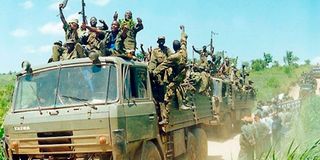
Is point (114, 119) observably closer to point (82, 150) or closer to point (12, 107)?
point (82, 150)

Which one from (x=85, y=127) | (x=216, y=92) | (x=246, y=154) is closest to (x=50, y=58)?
(x=85, y=127)

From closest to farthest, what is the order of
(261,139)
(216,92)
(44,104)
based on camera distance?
(44,104) < (261,139) < (216,92)

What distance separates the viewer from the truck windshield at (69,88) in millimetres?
7051

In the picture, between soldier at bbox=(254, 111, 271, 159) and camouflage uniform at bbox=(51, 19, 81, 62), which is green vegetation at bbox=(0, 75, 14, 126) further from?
soldier at bbox=(254, 111, 271, 159)

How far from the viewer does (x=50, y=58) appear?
852 cm

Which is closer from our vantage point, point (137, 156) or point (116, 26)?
point (137, 156)

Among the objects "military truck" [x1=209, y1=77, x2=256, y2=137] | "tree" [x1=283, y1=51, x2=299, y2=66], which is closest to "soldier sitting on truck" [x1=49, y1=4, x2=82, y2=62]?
"military truck" [x1=209, y1=77, x2=256, y2=137]

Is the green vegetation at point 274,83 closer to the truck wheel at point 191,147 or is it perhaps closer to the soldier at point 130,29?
the truck wheel at point 191,147

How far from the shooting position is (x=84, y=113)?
678 centimetres

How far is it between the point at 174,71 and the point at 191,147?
213cm

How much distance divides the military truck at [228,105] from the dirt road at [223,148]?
1.06 ft

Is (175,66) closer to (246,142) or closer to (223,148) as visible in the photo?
(246,142)

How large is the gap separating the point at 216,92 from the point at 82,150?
385 inches

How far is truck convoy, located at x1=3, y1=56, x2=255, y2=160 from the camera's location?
265 inches
